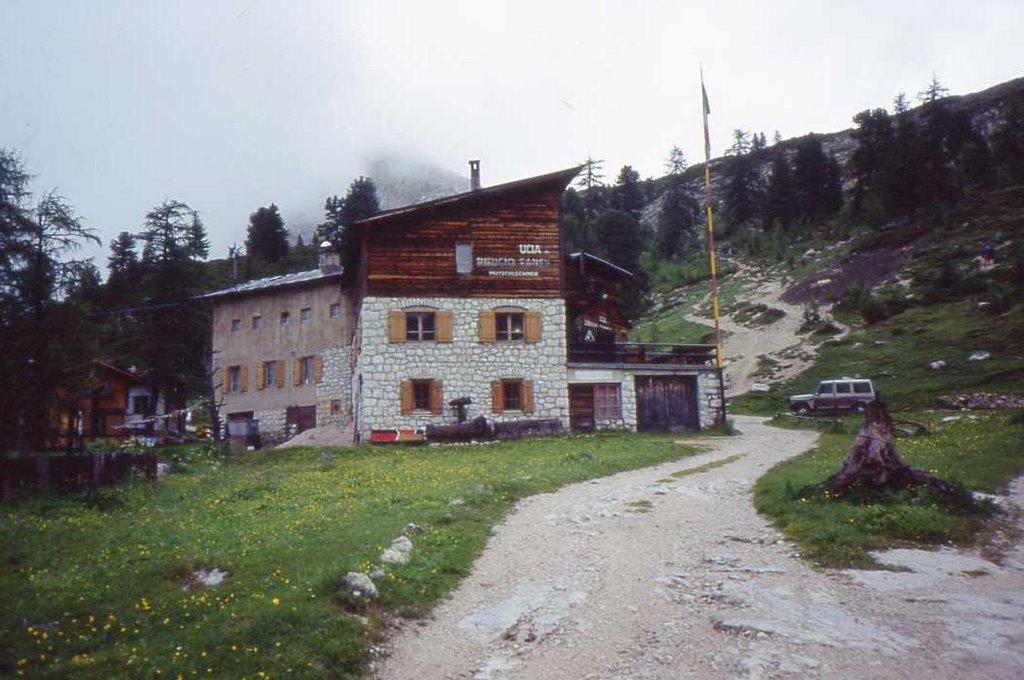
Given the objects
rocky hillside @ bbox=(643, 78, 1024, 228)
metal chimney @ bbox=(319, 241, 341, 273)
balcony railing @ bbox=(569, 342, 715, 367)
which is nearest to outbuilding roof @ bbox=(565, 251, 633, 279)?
balcony railing @ bbox=(569, 342, 715, 367)

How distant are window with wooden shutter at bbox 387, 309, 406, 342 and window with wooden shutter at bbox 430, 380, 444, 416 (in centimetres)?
258

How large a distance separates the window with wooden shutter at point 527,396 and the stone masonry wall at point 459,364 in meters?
0.21

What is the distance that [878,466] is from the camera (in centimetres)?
1378

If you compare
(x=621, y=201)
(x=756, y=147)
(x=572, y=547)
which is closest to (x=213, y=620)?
(x=572, y=547)

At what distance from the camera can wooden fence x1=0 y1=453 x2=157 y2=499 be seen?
58.3 ft

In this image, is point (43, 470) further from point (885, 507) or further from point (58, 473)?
point (885, 507)

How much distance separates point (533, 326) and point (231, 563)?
25739mm

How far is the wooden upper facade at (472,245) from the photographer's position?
114 ft

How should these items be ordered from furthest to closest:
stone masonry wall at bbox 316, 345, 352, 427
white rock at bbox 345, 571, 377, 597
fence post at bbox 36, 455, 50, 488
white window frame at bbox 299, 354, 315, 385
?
white window frame at bbox 299, 354, 315, 385, stone masonry wall at bbox 316, 345, 352, 427, fence post at bbox 36, 455, 50, 488, white rock at bbox 345, 571, 377, 597

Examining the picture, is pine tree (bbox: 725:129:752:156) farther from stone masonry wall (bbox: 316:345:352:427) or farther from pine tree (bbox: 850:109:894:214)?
stone masonry wall (bbox: 316:345:352:427)

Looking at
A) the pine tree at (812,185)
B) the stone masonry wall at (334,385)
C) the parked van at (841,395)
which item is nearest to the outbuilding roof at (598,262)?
the parked van at (841,395)

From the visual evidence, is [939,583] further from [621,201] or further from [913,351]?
[621,201]

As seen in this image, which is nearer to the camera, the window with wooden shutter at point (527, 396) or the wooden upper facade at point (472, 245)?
the window with wooden shutter at point (527, 396)

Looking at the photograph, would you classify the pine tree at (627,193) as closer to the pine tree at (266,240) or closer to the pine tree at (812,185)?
the pine tree at (812,185)
